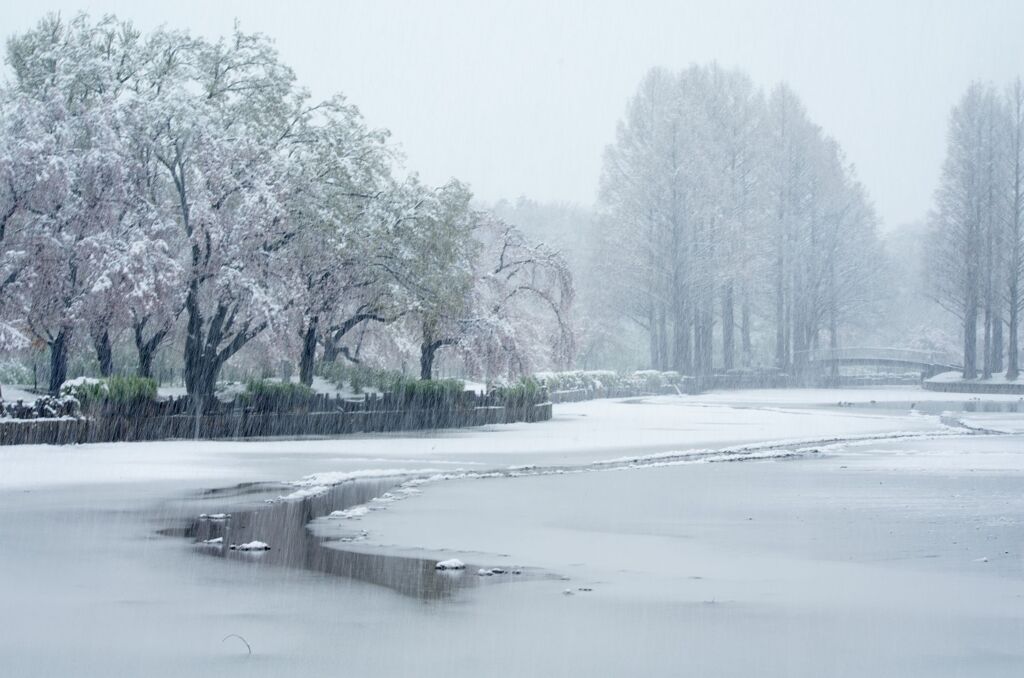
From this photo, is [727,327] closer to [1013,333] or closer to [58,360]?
[1013,333]

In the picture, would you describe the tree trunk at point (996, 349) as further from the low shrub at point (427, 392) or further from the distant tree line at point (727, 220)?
the low shrub at point (427, 392)

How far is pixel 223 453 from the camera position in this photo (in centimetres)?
2189

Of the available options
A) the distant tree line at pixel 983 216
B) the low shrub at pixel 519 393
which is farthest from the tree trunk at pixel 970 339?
the low shrub at pixel 519 393

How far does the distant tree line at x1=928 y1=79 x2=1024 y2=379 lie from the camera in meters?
67.4

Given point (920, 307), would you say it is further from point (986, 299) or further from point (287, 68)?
point (287, 68)

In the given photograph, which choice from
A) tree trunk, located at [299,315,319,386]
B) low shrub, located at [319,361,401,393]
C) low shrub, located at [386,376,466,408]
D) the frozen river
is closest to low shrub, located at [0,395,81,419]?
the frozen river

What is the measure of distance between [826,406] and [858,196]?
34725 mm

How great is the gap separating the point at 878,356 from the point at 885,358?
51 cm

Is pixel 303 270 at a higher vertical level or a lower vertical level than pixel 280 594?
higher

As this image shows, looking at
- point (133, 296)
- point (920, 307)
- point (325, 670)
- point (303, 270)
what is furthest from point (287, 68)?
point (920, 307)

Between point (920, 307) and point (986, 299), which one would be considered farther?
point (920, 307)

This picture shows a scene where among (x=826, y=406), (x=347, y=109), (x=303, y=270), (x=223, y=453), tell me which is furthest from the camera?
(x=826, y=406)

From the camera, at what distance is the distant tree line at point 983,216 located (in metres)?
67.4

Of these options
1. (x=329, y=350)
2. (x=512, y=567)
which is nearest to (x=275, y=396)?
(x=329, y=350)
